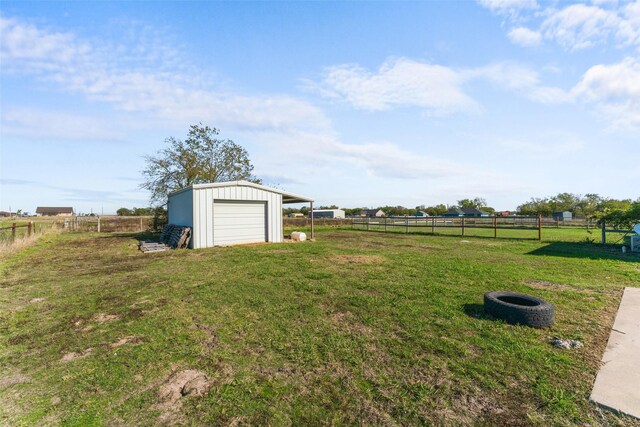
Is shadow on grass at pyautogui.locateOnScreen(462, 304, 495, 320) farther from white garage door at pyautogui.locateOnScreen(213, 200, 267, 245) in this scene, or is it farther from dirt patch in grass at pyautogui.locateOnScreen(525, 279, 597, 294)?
white garage door at pyautogui.locateOnScreen(213, 200, 267, 245)

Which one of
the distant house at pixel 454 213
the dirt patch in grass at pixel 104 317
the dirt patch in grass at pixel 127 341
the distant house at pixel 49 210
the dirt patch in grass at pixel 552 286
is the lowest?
the dirt patch in grass at pixel 127 341

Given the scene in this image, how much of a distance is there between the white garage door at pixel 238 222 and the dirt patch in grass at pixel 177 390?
10376mm

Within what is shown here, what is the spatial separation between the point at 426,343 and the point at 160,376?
2747 mm

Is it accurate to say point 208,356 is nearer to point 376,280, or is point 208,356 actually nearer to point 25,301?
point 376,280

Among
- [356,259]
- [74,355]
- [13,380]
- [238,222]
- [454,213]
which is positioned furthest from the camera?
[454,213]

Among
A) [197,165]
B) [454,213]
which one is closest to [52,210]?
[197,165]

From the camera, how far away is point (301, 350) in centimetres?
316

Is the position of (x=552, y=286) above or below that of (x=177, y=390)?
above

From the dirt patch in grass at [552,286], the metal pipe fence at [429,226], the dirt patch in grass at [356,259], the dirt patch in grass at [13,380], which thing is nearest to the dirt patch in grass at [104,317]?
the dirt patch in grass at [13,380]

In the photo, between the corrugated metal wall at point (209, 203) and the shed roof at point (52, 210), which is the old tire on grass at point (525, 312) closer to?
the corrugated metal wall at point (209, 203)

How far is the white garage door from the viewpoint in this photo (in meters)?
12.8

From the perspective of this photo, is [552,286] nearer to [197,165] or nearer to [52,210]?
[197,165]

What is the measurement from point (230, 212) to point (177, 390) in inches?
436

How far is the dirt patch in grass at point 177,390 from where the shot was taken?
2.20m
